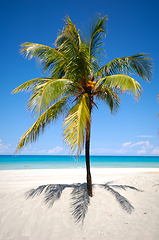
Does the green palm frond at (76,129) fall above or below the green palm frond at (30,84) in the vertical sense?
below

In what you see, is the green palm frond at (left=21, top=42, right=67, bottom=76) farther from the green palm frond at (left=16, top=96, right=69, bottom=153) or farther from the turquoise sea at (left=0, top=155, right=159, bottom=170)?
the turquoise sea at (left=0, top=155, right=159, bottom=170)

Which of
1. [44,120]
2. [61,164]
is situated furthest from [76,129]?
[61,164]

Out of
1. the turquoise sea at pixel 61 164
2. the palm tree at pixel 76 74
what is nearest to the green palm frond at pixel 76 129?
the palm tree at pixel 76 74

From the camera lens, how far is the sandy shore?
4074mm

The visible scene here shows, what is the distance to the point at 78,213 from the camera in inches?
185

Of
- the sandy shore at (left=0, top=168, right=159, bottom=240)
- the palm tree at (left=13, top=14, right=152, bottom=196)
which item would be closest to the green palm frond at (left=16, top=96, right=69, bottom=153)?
the palm tree at (left=13, top=14, right=152, bottom=196)

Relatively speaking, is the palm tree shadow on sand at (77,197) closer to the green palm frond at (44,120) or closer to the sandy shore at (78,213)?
the sandy shore at (78,213)

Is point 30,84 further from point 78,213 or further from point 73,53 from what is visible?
point 78,213

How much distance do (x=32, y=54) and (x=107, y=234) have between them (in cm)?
555

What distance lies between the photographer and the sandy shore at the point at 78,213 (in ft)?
13.4

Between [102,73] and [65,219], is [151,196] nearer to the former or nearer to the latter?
[65,219]

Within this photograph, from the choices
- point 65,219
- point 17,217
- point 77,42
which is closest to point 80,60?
point 77,42

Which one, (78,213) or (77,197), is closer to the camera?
(78,213)

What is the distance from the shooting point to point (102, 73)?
5.90 metres
